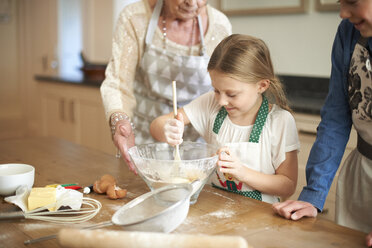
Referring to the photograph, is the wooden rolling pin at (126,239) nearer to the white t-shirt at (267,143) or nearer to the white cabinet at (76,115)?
the white t-shirt at (267,143)

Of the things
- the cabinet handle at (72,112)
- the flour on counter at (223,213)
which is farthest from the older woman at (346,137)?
the cabinet handle at (72,112)

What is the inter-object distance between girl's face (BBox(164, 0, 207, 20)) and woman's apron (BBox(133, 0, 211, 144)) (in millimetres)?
138

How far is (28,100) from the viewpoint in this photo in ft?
19.6

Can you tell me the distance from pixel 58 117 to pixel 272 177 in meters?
3.07

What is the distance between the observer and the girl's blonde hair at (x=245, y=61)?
1.34 metres

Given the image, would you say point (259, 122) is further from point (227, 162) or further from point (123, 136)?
point (123, 136)

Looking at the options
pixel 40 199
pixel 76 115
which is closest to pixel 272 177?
pixel 40 199

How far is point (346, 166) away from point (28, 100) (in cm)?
536

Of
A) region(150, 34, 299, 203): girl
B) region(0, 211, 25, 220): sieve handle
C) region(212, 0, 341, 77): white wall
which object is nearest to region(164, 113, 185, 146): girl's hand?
region(150, 34, 299, 203): girl

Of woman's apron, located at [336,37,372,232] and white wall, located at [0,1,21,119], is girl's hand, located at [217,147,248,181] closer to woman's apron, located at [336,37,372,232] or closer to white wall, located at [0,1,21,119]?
Result: woman's apron, located at [336,37,372,232]

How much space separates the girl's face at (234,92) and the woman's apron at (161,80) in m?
0.40

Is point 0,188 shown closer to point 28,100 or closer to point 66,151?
point 66,151

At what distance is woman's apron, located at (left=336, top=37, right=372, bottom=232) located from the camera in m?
1.15

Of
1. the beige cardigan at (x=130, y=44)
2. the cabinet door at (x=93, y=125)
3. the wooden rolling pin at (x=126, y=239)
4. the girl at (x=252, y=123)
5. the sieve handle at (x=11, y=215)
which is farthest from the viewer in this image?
the cabinet door at (x=93, y=125)
